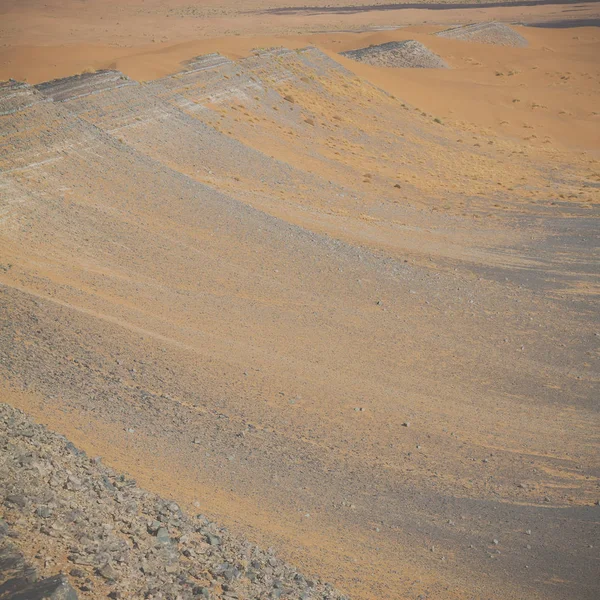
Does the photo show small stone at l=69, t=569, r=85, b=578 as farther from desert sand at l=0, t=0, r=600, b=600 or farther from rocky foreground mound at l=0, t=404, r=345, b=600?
desert sand at l=0, t=0, r=600, b=600

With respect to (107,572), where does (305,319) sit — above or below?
below

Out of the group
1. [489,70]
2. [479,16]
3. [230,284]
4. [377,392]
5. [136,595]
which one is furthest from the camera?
[479,16]

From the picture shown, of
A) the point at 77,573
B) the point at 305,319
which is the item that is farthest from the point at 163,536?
A: the point at 305,319

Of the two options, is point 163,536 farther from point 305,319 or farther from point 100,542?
point 305,319

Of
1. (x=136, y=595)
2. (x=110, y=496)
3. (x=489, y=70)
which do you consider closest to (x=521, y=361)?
(x=110, y=496)

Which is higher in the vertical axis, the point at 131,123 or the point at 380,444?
the point at 131,123

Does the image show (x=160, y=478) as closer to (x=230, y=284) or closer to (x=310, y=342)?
(x=310, y=342)
